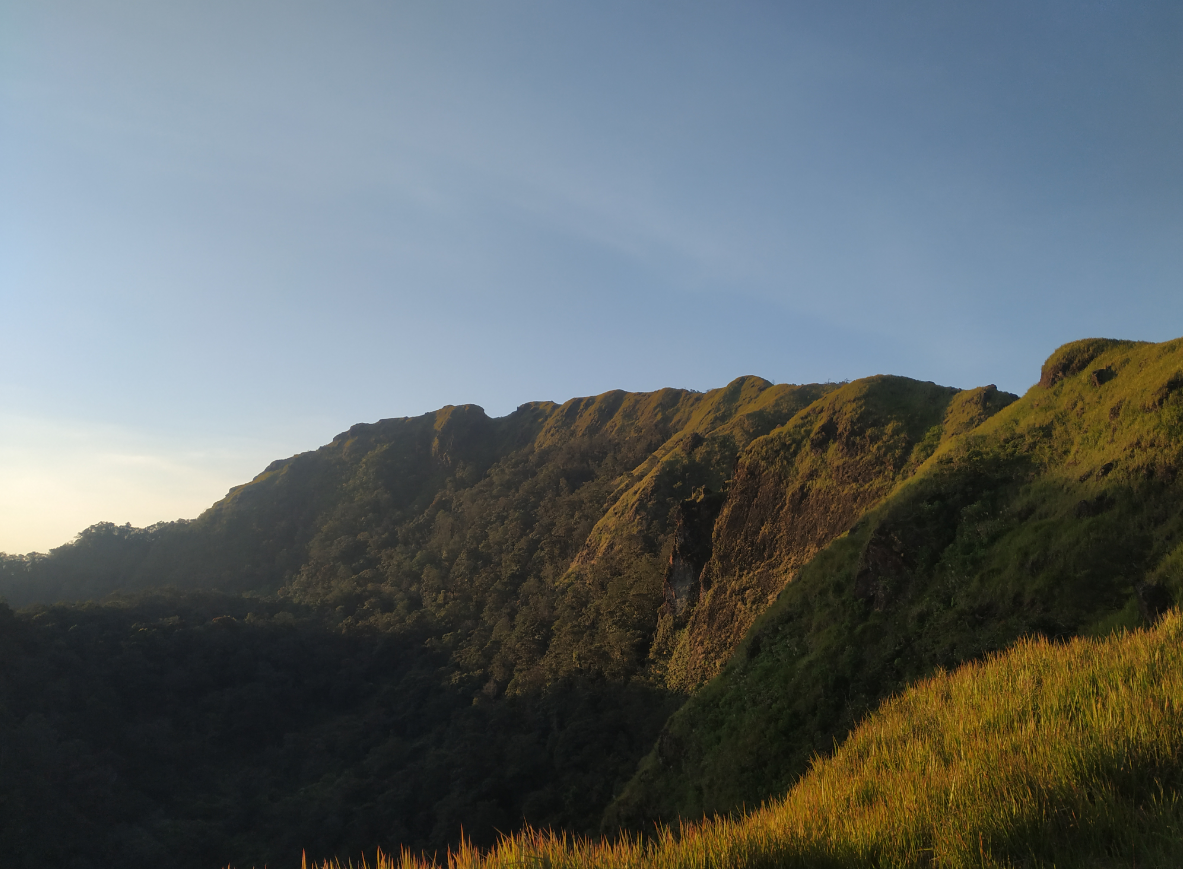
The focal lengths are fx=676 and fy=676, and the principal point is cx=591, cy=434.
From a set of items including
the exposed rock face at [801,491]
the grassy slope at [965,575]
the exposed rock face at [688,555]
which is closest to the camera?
the grassy slope at [965,575]

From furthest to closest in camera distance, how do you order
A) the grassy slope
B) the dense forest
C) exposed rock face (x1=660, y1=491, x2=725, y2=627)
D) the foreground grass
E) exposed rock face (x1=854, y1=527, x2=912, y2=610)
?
1. exposed rock face (x1=660, y1=491, x2=725, y2=627)
2. exposed rock face (x1=854, y1=527, x2=912, y2=610)
3. the dense forest
4. the grassy slope
5. the foreground grass

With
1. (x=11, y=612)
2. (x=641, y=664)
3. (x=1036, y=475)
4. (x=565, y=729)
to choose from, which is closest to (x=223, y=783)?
(x=11, y=612)

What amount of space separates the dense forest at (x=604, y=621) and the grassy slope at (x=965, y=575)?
97 millimetres

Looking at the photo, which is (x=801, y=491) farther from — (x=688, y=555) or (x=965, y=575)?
(x=965, y=575)

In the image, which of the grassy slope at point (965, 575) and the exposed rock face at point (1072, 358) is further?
the exposed rock face at point (1072, 358)

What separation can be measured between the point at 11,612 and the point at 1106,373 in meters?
64.7

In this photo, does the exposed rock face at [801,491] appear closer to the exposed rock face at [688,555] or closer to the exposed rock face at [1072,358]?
the exposed rock face at [688,555]

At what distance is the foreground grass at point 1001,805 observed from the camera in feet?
15.1

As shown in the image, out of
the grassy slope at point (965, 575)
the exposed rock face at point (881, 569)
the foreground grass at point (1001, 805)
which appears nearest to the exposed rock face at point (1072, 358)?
the grassy slope at point (965, 575)

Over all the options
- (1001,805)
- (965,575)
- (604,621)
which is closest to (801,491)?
(965,575)

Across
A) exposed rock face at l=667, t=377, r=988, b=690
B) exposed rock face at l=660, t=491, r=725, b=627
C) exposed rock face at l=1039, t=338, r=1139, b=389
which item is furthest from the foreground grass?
exposed rock face at l=660, t=491, r=725, b=627

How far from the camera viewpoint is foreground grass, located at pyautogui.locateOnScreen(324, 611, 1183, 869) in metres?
4.60

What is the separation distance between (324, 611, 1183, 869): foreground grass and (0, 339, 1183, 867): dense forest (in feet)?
26.9

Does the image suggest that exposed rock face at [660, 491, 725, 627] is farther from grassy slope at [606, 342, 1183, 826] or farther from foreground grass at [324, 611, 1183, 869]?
foreground grass at [324, 611, 1183, 869]
